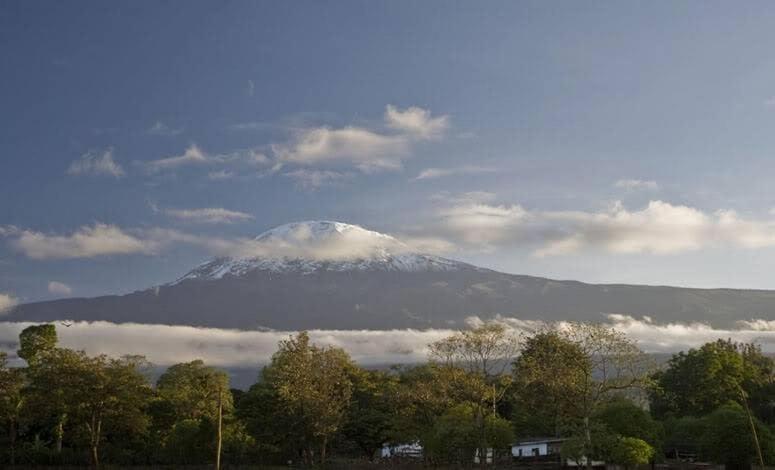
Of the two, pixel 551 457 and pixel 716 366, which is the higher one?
pixel 716 366

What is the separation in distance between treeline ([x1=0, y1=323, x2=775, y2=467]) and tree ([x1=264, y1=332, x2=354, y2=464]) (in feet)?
0.42

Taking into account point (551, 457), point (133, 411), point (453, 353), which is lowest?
point (551, 457)

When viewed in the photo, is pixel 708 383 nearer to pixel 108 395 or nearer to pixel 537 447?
pixel 537 447

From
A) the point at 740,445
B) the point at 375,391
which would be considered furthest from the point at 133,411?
the point at 740,445

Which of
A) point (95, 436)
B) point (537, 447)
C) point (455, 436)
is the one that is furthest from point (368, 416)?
point (95, 436)

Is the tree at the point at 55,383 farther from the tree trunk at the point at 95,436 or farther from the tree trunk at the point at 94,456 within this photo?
the tree trunk at the point at 94,456

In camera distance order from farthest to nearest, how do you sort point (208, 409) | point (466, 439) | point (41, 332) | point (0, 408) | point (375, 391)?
point (375, 391)
point (41, 332)
point (208, 409)
point (0, 408)
point (466, 439)

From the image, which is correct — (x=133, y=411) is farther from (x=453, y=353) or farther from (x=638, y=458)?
(x=638, y=458)

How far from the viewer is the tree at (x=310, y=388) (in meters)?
73.1

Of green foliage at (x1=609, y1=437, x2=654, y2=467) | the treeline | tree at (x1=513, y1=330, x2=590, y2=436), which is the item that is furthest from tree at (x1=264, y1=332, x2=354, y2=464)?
green foliage at (x1=609, y1=437, x2=654, y2=467)

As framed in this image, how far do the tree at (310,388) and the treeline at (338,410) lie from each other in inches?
5.0

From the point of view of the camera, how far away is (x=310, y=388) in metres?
73.2

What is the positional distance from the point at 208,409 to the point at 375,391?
23.6 meters

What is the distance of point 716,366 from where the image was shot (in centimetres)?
9419
